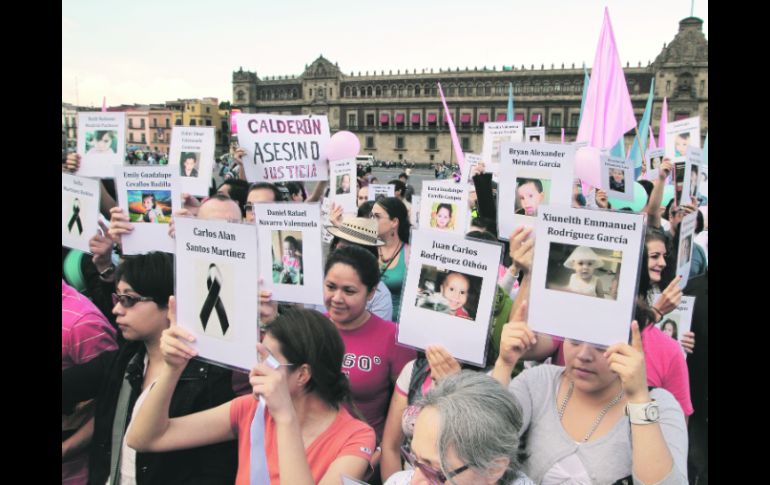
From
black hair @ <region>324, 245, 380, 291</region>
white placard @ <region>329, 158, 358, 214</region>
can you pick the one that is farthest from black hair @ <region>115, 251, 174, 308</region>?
white placard @ <region>329, 158, 358, 214</region>

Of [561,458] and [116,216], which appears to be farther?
[116,216]

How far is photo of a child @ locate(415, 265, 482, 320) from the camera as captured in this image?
205 cm

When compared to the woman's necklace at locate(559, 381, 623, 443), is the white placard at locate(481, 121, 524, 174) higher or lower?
higher

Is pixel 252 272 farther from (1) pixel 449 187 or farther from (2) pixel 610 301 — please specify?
(1) pixel 449 187

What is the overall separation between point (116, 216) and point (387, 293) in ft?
5.02

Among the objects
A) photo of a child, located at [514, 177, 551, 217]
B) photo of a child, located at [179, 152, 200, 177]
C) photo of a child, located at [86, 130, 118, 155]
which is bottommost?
photo of a child, located at [514, 177, 551, 217]

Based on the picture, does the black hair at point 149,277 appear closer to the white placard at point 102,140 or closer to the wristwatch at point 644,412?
the wristwatch at point 644,412

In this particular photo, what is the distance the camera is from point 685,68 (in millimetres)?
55688

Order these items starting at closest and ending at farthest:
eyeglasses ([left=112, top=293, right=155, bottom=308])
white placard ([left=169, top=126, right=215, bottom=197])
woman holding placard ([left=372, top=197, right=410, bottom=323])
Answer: eyeglasses ([left=112, top=293, right=155, bottom=308]), woman holding placard ([left=372, top=197, right=410, bottom=323]), white placard ([left=169, top=126, right=215, bottom=197])

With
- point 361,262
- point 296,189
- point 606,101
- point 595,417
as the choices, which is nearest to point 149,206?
point 361,262

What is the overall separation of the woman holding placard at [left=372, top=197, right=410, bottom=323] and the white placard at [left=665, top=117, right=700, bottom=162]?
130 inches

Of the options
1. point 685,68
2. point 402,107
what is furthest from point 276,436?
point 402,107

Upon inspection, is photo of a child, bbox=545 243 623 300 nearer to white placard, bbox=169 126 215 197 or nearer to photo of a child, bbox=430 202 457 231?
photo of a child, bbox=430 202 457 231

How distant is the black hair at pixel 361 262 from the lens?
262 cm
